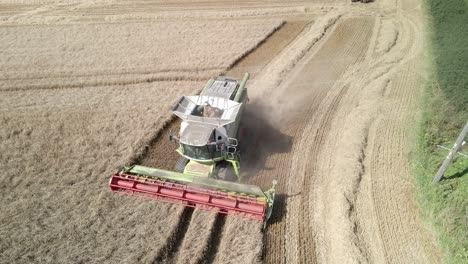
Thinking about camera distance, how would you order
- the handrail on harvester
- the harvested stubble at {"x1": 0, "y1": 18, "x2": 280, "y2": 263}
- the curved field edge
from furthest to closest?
the handrail on harvester < the harvested stubble at {"x1": 0, "y1": 18, "x2": 280, "y2": 263} < the curved field edge

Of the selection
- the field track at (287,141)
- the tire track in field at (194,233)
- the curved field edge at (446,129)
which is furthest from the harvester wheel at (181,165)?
the curved field edge at (446,129)

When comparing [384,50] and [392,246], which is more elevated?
[384,50]

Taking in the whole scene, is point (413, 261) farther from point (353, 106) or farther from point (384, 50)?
point (384, 50)

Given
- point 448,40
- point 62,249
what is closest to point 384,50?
point 448,40

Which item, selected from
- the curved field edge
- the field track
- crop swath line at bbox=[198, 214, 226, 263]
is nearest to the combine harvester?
crop swath line at bbox=[198, 214, 226, 263]

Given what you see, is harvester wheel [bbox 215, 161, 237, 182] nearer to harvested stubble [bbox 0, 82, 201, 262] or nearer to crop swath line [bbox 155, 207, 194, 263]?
crop swath line [bbox 155, 207, 194, 263]

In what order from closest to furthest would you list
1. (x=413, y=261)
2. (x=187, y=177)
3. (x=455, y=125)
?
(x=413, y=261), (x=187, y=177), (x=455, y=125)
